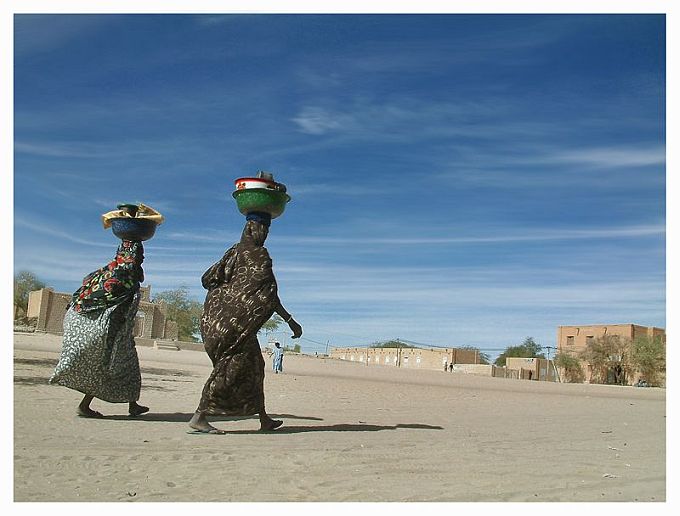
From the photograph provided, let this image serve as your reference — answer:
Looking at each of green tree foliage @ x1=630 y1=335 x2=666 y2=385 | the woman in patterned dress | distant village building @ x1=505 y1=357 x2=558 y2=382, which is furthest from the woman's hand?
distant village building @ x1=505 y1=357 x2=558 y2=382

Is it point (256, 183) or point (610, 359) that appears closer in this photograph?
point (256, 183)

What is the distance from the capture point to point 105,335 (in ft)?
28.3

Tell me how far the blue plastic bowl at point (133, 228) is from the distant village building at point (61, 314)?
44.2 meters

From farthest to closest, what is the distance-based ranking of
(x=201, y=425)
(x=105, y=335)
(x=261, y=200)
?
(x=105, y=335), (x=261, y=200), (x=201, y=425)

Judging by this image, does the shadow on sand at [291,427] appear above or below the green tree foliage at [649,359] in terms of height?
above

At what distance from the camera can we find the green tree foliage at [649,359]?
5591 cm

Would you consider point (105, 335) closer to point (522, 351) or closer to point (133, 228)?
point (133, 228)

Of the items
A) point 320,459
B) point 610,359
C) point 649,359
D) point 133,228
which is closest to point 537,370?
point 610,359

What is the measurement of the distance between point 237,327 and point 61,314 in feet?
160

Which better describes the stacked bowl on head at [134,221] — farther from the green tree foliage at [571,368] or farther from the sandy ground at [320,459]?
the green tree foliage at [571,368]

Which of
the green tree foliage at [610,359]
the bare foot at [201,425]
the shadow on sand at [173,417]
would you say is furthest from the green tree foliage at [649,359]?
the bare foot at [201,425]

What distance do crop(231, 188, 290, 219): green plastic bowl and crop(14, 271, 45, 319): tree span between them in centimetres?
5283

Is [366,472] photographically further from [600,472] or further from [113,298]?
[113,298]

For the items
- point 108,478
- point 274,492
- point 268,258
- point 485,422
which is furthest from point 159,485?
point 485,422
